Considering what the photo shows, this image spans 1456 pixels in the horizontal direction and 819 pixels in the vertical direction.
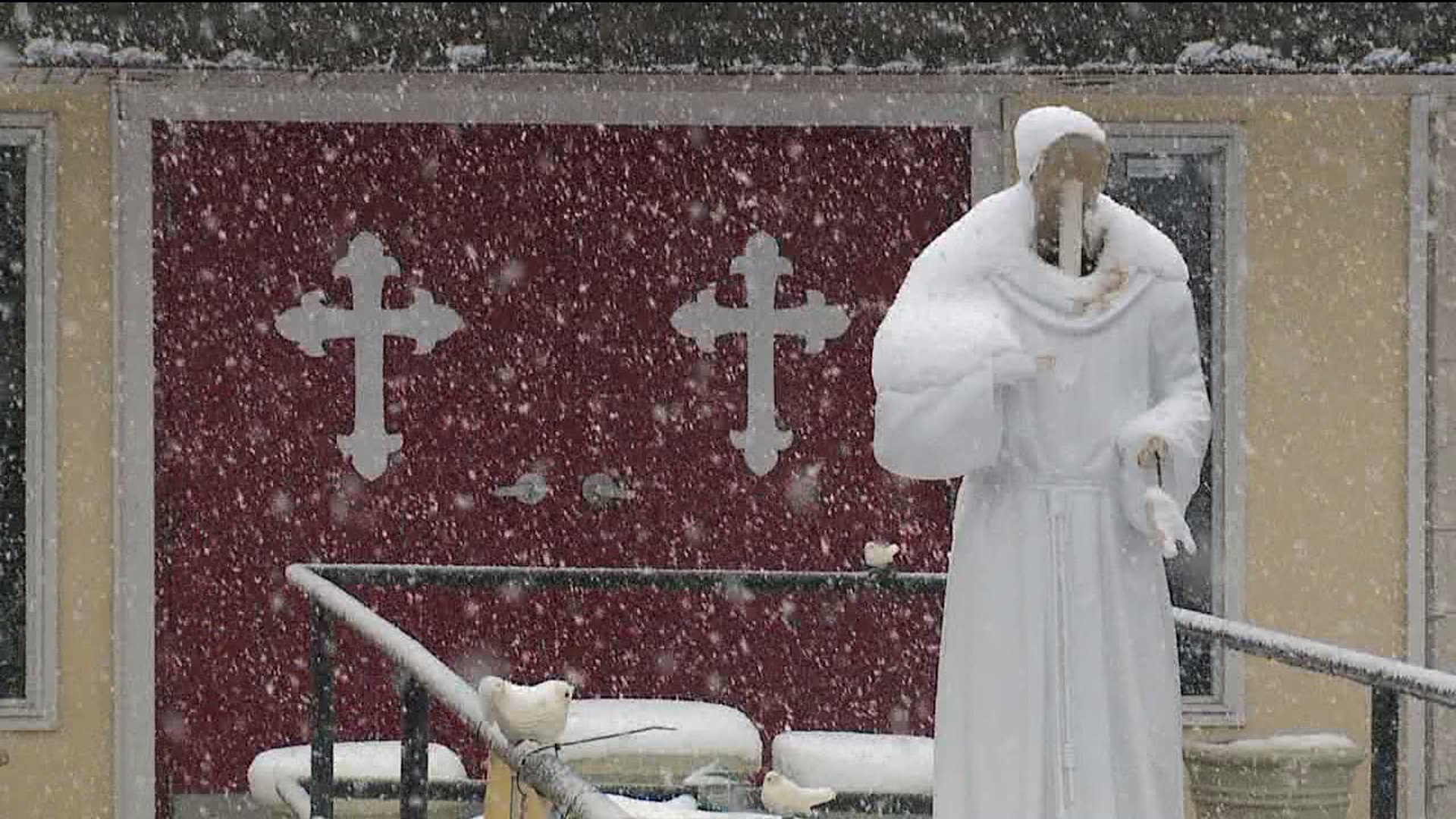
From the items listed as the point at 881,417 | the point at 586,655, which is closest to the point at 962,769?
the point at 881,417

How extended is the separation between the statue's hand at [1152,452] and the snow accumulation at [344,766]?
3349 mm

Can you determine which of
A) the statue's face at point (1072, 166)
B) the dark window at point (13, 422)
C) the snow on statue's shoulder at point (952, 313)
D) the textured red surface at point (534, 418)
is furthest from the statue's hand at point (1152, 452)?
Result: the dark window at point (13, 422)

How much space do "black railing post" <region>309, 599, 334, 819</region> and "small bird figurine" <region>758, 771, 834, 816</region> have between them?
1090 mm

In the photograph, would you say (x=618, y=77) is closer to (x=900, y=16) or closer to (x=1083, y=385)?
(x=900, y=16)

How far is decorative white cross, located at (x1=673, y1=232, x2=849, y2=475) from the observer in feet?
31.2

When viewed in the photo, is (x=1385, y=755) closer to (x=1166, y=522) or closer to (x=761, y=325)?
(x=1166, y=522)

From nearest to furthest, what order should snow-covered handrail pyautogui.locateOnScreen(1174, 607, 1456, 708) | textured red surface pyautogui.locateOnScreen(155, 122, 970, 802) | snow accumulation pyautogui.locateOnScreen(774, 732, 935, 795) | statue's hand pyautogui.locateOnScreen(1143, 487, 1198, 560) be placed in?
statue's hand pyautogui.locateOnScreen(1143, 487, 1198, 560)
snow-covered handrail pyautogui.locateOnScreen(1174, 607, 1456, 708)
snow accumulation pyautogui.locateOnScreen(774, 732, 935, 795)
textured red surface pyautogui.locateOnScreen(155, 122, 970, 802)

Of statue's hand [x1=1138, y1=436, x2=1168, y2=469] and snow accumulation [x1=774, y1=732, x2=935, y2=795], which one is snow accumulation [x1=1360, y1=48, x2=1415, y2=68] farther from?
statue's hand [x1=1138, y1=436, x2=1168, y2=469]

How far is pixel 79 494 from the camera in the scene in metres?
9.10

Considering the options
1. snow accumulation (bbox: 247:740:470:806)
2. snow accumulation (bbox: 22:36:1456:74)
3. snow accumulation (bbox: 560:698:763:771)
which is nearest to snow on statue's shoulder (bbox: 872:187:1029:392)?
snow accumulation (bbox: 560:698:763:771)

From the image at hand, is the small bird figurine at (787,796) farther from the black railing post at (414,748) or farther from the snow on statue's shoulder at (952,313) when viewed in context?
the snow on statue's shoulder at (952,313)

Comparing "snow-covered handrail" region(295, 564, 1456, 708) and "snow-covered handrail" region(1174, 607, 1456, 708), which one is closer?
"snow-covered handrail" region(1174, 607, 1456, 708)

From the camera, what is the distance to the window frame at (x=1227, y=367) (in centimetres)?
952

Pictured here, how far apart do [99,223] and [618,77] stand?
1.92 metres
